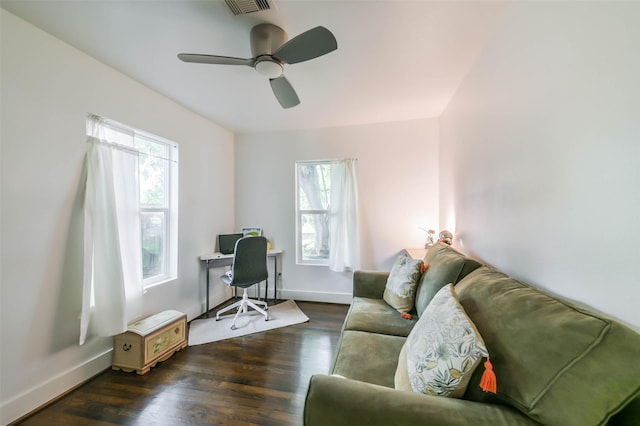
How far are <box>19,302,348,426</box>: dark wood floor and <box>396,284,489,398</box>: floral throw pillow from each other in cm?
96

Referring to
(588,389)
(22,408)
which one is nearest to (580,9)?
(588,389)

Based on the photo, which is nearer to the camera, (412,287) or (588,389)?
(588,389)

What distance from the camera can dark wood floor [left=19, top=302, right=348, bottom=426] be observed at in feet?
4.90

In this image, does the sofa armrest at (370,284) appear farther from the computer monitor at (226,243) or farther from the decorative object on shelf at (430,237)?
the computer monitor at (226,243)

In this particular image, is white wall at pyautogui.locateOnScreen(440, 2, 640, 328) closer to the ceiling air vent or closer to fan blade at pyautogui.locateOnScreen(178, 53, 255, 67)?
the ceiling air vent

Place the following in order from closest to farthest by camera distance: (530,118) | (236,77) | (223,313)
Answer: (530,118), (236,77), (223,313)

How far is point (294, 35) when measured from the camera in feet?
5.49

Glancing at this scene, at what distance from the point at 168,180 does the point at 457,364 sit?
3.11 meters

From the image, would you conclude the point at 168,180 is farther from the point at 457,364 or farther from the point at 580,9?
the point at 580,9

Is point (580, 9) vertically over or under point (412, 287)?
over

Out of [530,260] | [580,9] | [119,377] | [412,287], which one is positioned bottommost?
[119,377]

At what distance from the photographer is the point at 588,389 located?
62cm

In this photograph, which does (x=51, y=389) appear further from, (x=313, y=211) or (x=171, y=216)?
(x=313, y=211)

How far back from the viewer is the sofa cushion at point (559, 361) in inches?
23.7
